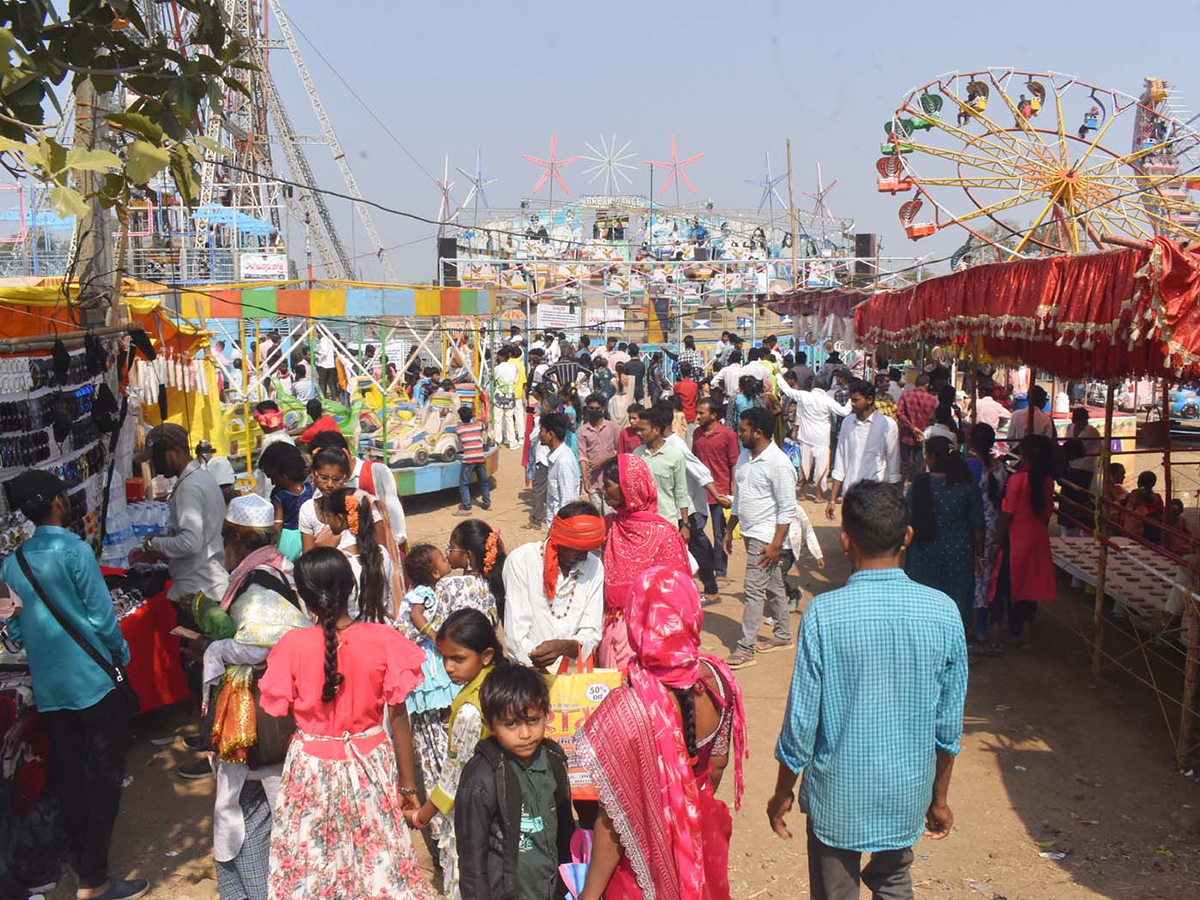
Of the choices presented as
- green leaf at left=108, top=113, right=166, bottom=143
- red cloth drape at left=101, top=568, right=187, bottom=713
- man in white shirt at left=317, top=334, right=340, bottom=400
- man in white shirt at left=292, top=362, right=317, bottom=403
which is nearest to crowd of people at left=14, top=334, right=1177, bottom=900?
red cloth drape at left=101, top=568, right=187, bottom=713

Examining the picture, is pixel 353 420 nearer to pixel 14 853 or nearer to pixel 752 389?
pixel 752 389

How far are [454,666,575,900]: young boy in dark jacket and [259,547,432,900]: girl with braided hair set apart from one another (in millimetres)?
475

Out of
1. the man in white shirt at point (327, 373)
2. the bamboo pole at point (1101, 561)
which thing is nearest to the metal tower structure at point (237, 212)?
the man in white shirt at point (327, 373)

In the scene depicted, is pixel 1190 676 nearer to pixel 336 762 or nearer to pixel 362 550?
pixel 362 550

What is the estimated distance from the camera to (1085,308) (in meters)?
4.92

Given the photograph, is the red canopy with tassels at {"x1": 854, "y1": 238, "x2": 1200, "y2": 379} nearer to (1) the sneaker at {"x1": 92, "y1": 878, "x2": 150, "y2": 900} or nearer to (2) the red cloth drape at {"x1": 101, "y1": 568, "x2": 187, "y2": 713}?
(1) the sneaker at {"x1": 92, "y1": 878, "x2": 150, "y2": 900}

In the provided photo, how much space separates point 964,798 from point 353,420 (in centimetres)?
851

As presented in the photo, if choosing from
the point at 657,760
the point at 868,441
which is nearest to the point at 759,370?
the point at 868,441

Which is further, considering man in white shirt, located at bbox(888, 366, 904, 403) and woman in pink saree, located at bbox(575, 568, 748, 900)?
man in white shirt, located at bbox(888, 366, 904, 403)

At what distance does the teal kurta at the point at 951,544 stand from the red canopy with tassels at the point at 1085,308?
3.53 ft

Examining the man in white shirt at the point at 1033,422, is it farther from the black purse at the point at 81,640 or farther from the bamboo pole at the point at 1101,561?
the black purse at the point at 81,640

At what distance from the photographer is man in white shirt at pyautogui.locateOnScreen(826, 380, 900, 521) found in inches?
349

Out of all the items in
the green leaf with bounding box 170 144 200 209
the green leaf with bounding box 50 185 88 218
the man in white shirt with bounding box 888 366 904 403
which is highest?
the green leaf with bounding box 170 144 200 209

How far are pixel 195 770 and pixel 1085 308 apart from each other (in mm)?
5266
